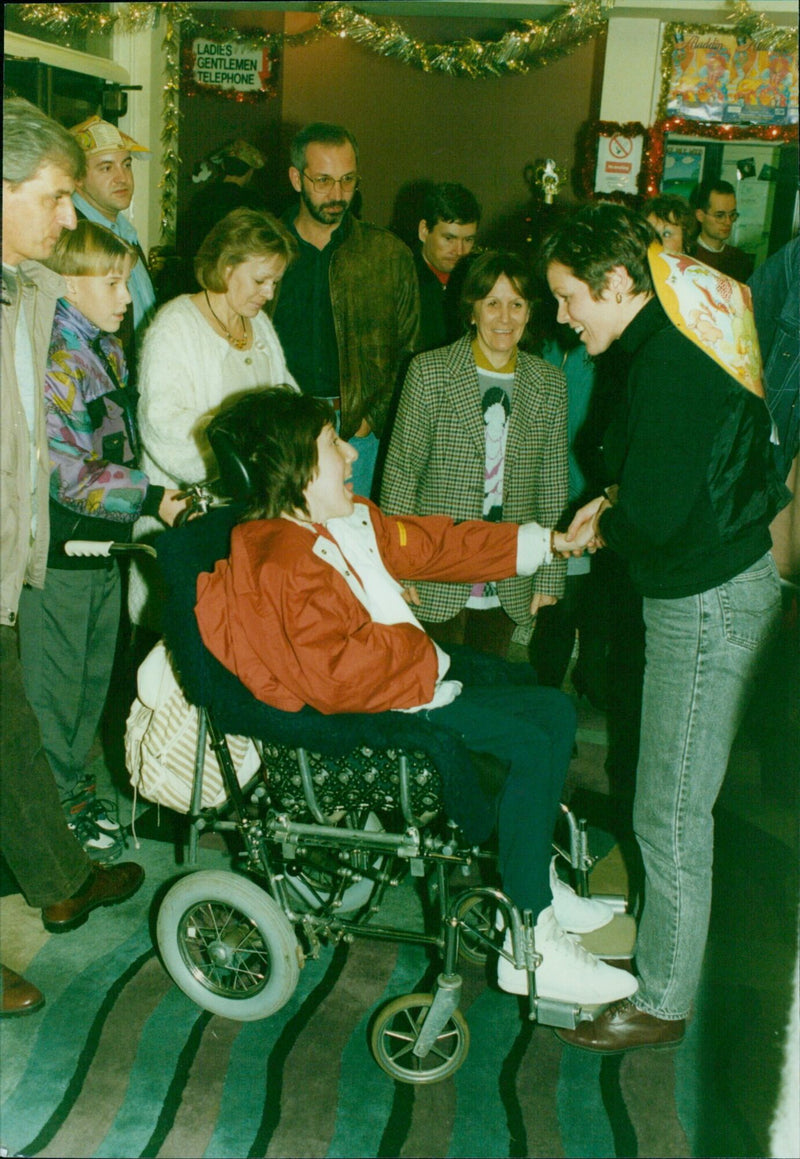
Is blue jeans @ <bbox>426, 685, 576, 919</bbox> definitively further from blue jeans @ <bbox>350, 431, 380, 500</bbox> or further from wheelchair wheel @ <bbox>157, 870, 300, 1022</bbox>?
blue jeans @ <bbox>350, 431, 380, 500</bbox>

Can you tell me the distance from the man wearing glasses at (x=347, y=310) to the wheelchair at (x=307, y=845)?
4.22 feet

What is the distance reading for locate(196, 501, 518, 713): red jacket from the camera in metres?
1.76

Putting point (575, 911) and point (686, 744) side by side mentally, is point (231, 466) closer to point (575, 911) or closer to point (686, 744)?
point (686, 744)

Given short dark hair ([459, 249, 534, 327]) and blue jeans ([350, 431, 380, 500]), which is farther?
blue jeans ([350, 431, 380, 500])

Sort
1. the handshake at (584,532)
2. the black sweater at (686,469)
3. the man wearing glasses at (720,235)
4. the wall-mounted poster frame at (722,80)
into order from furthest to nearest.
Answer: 1. the wall-mounted poster frame at (722,80)
2. the man wearing glasses at (720,235)
3. the handshake at (584,532)
4. the black sweater at (686,469)

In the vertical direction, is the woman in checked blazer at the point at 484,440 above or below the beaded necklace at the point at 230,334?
below

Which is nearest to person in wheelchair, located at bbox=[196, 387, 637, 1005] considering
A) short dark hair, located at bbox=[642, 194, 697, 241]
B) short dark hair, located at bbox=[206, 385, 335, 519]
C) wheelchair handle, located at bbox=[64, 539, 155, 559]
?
short dark hair, located at bbox=[206, 385, 335, 519]

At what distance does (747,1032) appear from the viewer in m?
2.10

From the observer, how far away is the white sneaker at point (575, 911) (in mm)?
2195

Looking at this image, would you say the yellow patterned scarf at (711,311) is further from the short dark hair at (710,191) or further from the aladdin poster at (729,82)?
the aladdin poster at (729,82)

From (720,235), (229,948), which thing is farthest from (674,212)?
(229,948)

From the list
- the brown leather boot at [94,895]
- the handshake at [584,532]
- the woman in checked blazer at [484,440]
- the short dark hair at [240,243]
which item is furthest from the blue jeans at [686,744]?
the short dark hair at [240,243]

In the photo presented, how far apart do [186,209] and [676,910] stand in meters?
4.50

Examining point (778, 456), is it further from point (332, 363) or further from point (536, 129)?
point (536, 129)
